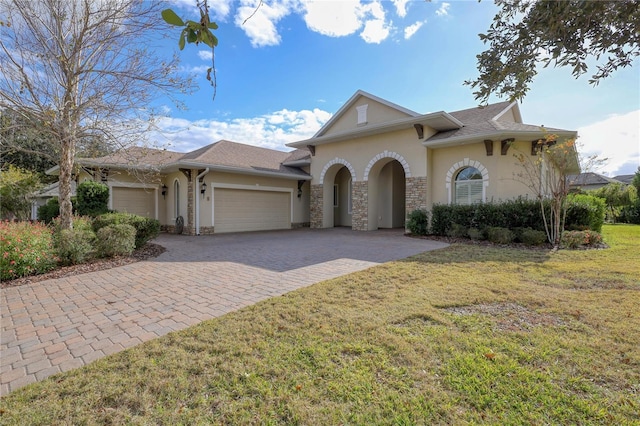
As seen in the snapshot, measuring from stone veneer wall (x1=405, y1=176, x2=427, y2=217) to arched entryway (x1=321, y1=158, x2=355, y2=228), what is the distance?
173 inches

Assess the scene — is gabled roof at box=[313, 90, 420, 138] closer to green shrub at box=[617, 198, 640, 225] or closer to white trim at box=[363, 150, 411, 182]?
white trim at box=[363, 150, 411, 182]

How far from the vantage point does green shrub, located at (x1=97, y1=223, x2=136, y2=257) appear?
7.78 metres

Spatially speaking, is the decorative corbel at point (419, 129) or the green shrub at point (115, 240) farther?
the decorative corbel at point (419, 129)

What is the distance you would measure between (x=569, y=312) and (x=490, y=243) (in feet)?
22.4

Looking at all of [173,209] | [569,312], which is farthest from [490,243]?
[173,209]

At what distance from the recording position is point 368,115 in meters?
15.2

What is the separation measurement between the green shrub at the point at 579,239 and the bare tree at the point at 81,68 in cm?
1248

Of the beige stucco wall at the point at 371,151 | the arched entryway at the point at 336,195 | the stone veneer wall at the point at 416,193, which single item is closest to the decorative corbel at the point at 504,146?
the beige stucco wall at the point at 371,151

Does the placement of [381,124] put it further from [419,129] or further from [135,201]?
[135,201]

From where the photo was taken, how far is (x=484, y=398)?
2.34 metres

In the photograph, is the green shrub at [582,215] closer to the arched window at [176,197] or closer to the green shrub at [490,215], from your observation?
the green shrub at [490,215]

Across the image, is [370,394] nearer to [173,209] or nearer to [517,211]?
[517,211]

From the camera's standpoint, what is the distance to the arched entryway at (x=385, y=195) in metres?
15.4

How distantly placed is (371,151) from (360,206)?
2.88 metres
